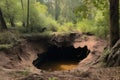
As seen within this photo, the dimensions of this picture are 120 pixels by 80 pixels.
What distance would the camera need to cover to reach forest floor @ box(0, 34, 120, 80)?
9961 mm

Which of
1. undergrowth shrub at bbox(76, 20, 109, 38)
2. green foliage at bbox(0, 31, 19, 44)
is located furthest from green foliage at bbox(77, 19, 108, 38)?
green foliage at bbox(0, 31, 19, 44)

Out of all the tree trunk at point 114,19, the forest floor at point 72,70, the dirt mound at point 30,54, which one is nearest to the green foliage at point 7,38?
the dirt mound at point 30,54

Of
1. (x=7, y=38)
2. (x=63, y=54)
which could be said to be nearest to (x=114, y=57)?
(x=7, y=38)

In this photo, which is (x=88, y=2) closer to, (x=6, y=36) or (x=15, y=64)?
(x=15, y=64)

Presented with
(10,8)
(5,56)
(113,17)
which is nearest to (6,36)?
(5,56)

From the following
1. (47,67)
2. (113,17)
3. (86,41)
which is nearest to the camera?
(113,17)

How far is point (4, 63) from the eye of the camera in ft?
63.2

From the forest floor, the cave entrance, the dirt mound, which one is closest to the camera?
the forest floor

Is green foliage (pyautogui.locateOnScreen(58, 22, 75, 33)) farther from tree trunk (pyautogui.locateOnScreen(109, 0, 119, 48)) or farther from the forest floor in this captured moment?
tree trunk (pyautogui.locateOnScreen(109, 0, 119, 48))

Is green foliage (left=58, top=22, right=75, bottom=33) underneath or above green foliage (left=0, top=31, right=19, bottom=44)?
underneath

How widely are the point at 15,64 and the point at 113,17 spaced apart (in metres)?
9.50

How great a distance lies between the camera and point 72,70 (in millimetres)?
14250

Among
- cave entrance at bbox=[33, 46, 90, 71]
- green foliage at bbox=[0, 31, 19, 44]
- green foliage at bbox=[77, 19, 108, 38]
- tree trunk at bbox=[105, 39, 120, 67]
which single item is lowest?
cave entrance at bbox=[33, 46, 90, 71]

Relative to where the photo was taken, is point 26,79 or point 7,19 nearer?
point 26,79
